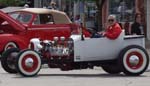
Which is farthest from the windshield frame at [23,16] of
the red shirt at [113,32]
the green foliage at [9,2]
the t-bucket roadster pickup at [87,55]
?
the green foliage at [9,2]

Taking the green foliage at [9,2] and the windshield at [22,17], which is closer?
the windshield at [22,17]

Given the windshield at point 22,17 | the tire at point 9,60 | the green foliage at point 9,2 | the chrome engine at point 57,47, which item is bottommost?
the tire at point 9,60

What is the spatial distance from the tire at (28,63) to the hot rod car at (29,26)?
630cm

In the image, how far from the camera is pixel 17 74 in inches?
617

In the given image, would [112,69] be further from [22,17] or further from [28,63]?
[22,17]

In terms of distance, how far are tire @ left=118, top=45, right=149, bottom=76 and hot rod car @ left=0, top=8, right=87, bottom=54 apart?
620cm

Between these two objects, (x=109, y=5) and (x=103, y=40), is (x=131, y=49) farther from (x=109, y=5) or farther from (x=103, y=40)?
(x=109, y=5)

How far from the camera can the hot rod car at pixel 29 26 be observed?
2181cm

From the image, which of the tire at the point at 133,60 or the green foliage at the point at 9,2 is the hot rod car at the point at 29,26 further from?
the green foliage at the point at 9,2

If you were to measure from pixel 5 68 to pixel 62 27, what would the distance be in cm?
693
